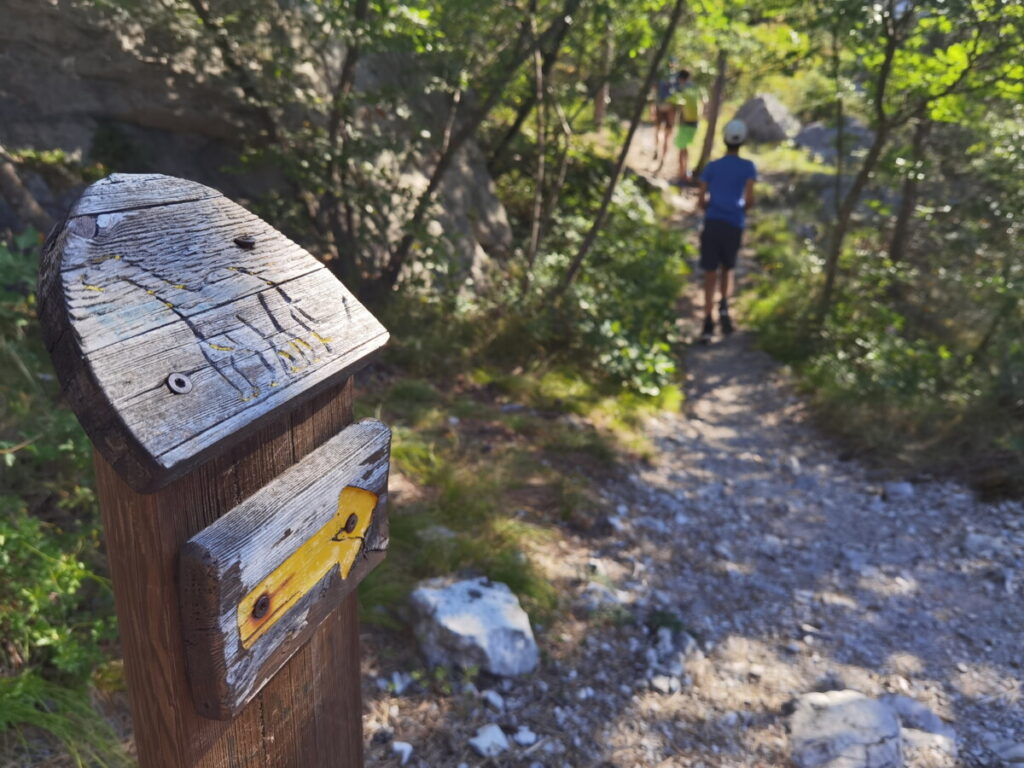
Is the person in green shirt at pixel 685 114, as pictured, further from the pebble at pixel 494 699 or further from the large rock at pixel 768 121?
the pebble at pixel 494 699

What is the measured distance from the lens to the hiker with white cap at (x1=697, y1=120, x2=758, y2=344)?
7.11 meters

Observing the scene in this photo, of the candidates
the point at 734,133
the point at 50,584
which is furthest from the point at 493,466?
the point at 734,133

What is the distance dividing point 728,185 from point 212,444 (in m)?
6.90

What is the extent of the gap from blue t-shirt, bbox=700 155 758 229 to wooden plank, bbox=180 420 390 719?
640cm

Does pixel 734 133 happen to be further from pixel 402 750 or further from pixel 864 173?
pixel 402 750

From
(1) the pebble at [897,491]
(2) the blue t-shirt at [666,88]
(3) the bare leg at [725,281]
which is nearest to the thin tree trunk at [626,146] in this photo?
(3) the bare leg at [725,281]

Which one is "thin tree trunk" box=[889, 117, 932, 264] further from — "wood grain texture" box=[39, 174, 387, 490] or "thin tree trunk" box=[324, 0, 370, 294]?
"wood grain texture" box=[39, 174, 387, 490]

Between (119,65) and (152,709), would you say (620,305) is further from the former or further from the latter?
(152,709)

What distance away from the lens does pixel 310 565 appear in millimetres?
1348

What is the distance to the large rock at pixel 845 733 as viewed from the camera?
103 inches

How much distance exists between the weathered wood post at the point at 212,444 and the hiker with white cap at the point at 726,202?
21.0ft

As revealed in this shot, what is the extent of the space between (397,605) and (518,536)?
0.80 metres

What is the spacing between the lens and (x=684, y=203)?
41.3ft

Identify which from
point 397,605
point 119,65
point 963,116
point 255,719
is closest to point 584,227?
point 963,116
